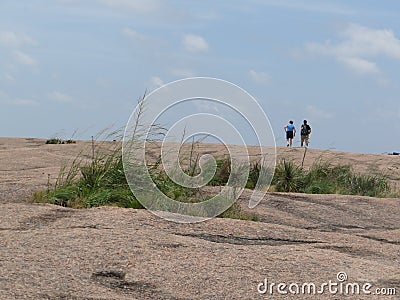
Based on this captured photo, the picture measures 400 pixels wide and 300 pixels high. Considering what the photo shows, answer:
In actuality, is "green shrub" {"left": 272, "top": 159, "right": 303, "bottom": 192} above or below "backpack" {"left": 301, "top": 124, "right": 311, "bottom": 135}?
below

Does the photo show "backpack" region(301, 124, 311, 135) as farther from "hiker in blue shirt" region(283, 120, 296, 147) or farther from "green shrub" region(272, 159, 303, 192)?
"green shrub" region(272, 159, 303, 192)

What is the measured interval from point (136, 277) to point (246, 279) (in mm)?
672

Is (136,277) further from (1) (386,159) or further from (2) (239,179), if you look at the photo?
(1) (386,159)

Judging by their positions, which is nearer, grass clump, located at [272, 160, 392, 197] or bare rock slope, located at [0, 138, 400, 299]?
bare rock slope, located at [0, 138, 400, 299]

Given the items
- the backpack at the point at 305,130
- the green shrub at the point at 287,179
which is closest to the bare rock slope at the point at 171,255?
the green shrub at the point at 287,179

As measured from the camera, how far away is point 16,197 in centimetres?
777

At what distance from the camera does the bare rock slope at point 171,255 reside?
443 cm

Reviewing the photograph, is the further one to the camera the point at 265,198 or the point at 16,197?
the point at 265,198

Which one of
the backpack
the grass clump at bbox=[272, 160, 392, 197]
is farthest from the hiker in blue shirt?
the grass clump at bbox=[272, 160, 392, 197]

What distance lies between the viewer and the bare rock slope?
443 cm

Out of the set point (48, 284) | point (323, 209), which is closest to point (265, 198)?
point (323, 209)

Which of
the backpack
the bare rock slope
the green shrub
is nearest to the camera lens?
the bare rock slope

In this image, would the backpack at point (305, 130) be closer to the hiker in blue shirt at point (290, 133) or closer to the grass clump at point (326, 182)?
the hiker in blue shirt at point (290, 133)

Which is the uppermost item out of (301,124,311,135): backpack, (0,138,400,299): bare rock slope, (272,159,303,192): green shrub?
(301,124,311,135): backpack
